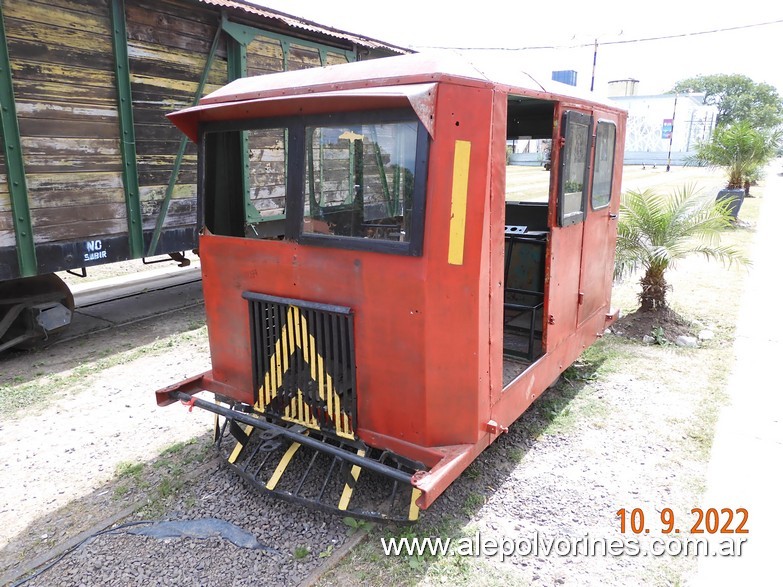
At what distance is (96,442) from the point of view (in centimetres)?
450

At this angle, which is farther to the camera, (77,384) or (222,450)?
(77,384)

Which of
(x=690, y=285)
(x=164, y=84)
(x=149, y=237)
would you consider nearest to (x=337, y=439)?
(x=149, y=237)

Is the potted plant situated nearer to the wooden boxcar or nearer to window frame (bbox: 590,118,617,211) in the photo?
window frame (bbox: 590,118,617,211)

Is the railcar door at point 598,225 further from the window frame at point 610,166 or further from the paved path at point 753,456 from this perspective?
the paved path at point 753,456

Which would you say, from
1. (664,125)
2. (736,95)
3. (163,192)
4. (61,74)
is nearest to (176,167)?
(163,192)

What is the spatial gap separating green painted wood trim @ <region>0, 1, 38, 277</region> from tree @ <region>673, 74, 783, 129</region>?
248ft

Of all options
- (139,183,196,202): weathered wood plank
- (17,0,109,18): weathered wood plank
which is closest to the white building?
(139,183,196,202): weathered wood plank

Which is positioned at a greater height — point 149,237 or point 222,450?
point 149,237

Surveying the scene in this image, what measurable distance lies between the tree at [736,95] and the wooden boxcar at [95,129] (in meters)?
73.5

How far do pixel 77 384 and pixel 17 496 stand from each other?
1911 mm

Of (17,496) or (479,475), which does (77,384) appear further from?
(479,475)

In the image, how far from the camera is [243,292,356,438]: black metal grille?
343cm

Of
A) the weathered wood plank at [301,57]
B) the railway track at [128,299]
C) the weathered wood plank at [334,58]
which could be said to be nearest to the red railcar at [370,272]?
the railway track at [128,299]

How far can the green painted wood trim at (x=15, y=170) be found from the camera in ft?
17.9
